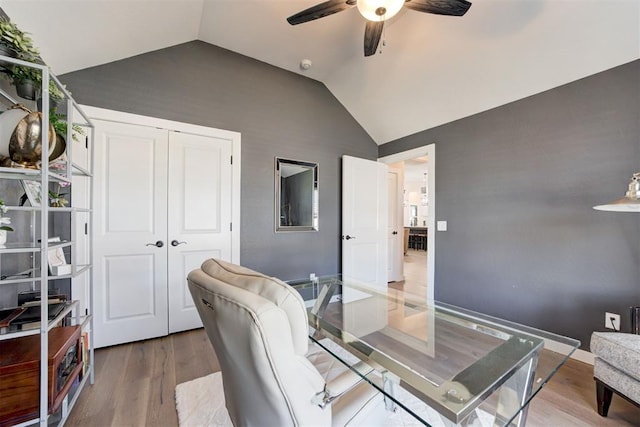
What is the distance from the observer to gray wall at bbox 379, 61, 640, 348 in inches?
79.3

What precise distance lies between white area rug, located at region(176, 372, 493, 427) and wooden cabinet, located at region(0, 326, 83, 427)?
60 centimetres

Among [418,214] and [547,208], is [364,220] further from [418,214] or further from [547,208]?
[418,214]

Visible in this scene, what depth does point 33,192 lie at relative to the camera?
5.23 ft

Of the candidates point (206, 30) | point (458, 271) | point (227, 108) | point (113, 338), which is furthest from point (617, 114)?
point (113, 338)

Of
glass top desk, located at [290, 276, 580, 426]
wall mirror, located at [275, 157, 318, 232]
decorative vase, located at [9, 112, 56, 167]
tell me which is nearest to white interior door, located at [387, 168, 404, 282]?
wall mirror, located at [275, 157, 318, 232]

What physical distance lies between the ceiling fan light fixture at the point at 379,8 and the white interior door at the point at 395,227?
3.27 metres

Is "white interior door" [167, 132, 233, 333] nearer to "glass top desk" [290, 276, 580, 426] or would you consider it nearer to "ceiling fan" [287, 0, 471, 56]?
"glass top desk" [290, 276, 580, 426]

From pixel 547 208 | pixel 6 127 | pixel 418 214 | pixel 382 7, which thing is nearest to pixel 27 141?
pixel 6 127

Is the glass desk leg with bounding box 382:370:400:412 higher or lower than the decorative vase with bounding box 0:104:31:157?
lower

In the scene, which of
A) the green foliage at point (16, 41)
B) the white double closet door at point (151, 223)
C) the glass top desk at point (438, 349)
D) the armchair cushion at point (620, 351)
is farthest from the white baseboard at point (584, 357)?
the green foliage at point (16, 41)

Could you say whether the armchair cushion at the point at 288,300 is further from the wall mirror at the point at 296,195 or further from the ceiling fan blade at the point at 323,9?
the wall mirror at the point at 296,195

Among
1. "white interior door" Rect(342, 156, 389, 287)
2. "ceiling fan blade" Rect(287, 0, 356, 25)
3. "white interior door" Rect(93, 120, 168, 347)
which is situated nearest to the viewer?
"ceiling fan blade" Rect(287, 0, 356, 25)

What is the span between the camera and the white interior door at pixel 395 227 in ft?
15.4

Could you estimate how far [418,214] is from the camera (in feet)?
35.0
